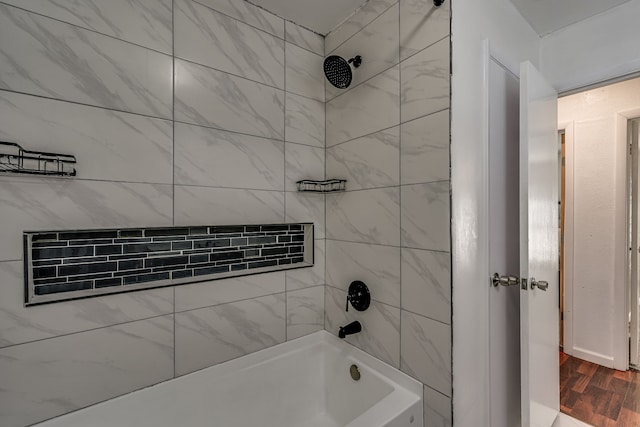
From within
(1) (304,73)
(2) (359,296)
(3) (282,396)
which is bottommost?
(3) (282,396)

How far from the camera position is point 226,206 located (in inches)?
56.6

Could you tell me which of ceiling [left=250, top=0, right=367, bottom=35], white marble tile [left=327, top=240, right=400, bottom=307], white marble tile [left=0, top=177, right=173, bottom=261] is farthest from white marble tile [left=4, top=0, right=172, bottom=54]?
white marble tile [left=327, top=240, right=400, bottom=307]

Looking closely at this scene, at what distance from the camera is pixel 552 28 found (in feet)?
5.52

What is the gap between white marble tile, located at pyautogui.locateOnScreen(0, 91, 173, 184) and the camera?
3.27 feet

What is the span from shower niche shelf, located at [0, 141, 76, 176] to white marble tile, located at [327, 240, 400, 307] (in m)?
1.29

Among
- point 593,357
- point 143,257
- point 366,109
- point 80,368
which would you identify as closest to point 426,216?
point 366,109

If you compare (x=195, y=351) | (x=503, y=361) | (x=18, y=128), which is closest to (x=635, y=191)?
(x=503, y=361)

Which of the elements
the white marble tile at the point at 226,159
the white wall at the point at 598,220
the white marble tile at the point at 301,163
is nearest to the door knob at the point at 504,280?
the white marble tile at the point at 301,163

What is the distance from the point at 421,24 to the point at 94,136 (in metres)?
1.45

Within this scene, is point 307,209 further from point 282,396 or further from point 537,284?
point 537,284

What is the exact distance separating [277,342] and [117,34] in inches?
64.9

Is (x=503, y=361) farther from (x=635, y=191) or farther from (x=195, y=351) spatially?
(x=635, y=191)

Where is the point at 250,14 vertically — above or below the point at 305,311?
above

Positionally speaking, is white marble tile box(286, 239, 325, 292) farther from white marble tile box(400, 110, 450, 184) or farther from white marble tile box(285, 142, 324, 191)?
white marble tile box(400, 110, 450, 184)
